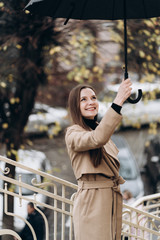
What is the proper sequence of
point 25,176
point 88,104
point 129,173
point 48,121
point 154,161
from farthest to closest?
point 48,121
point 154,161
point 129,173
point 25,176
point 88,104

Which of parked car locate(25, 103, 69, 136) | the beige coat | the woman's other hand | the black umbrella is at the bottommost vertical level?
the beige coat

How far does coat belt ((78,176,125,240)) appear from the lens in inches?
126

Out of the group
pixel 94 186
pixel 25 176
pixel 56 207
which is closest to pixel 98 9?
pixel 94 186

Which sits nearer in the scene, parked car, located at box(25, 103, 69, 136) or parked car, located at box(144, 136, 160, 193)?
parked car, located at box(144, 136, 160, 193)

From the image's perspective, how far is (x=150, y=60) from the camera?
796cm

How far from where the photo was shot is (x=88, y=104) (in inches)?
131

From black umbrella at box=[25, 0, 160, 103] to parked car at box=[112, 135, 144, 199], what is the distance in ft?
22.2

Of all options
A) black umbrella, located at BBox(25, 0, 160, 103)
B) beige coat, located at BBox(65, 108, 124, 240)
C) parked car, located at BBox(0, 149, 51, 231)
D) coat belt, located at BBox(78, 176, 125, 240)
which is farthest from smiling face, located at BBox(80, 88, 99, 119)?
parked car, located at BBox(0, 149, 51, 231)

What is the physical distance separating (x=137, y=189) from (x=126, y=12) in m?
7.24

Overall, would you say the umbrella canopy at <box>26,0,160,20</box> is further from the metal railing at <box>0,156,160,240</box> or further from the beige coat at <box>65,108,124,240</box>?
the metal railing at <box>0,156,160,240</box>

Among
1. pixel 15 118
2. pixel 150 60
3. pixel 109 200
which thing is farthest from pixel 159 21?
pixel 109 200

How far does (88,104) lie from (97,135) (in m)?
0.46

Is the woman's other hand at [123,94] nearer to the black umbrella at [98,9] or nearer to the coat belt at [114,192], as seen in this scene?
the coat belt at [114,192]

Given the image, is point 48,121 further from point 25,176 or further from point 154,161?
point 25,176
